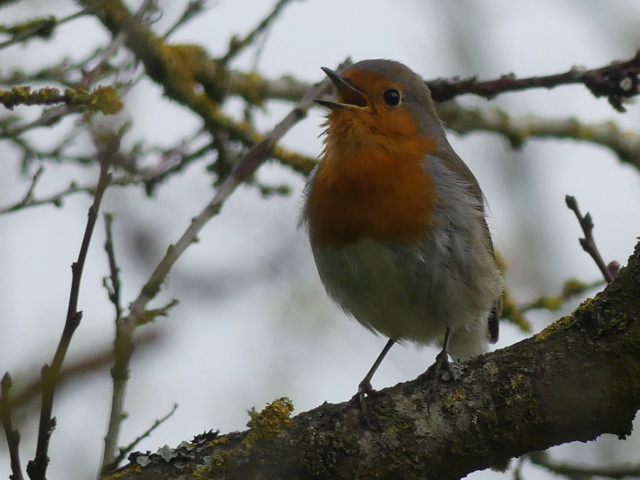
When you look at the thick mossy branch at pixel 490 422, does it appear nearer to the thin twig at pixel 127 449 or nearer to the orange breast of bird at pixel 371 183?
the thin twig at pixel 127 449

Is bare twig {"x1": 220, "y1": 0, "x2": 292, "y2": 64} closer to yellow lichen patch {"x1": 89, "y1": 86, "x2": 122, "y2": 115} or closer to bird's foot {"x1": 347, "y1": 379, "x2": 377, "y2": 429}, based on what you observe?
yellow lichen patch {"x1": 89, "y1": 86, "x2": 122, "y2": 115}

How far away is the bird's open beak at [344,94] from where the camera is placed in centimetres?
461

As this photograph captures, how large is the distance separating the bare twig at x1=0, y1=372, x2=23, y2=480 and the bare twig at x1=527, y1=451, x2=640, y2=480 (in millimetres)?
3104

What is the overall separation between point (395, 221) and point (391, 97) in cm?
102

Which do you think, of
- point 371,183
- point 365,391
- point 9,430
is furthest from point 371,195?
point 9,430

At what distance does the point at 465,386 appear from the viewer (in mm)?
3100

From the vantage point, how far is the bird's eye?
16.3 feet

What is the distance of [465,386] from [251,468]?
2.77ft

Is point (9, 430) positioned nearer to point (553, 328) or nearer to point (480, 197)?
point (553, 328)

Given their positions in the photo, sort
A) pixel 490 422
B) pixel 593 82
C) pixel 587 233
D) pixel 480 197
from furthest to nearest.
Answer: pixel 480 197 → pixel 593 82 → pixel 587 233 → pixel 490 422

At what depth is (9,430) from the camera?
1.70m

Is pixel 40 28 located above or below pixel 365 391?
above

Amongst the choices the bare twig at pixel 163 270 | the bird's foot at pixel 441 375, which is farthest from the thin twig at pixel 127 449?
the bird's foot at pixel 441 375

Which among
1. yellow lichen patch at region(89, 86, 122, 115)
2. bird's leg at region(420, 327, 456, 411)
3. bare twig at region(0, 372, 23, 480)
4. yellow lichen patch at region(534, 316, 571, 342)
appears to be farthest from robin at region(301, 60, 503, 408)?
bare twig at region(0, 372, 23, 480)
